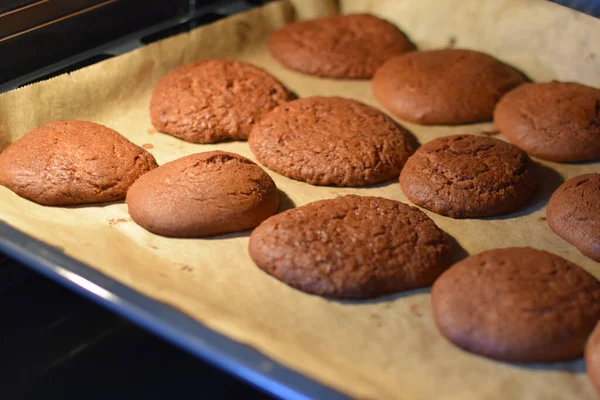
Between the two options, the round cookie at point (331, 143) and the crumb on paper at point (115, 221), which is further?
the round cookie at point (331, 143)

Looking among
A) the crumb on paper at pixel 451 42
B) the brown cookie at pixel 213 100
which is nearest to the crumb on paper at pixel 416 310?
the brown cookie at pixel 213 100

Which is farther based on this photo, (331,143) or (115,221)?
(331,143)

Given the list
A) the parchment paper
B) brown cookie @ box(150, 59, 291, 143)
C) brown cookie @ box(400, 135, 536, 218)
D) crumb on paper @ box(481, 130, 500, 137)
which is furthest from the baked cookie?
crumb on paper @ box(481, 130, 500, 137)

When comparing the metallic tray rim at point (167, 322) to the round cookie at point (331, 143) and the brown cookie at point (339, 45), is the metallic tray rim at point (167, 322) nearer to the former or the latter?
the round cookie at point (331, 143)

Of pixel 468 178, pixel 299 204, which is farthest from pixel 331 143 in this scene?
pixel 468 178

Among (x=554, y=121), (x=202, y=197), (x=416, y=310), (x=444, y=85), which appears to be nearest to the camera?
(x=416, y=310)

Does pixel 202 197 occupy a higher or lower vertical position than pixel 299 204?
higher

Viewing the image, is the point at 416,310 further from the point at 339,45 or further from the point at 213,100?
the point at 339,45
